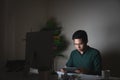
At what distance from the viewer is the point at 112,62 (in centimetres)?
340

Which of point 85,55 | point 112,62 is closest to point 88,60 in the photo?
point 85,55

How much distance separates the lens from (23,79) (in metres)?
2.17

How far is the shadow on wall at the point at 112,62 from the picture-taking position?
11.0ft

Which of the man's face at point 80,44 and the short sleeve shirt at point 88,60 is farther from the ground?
the man's face at point 80,44

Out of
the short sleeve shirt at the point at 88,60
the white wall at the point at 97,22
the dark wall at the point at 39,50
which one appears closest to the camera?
the dark wall at the point at 39,50

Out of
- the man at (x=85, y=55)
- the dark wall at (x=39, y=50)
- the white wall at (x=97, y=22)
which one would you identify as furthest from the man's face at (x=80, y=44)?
the dark wall at (x=39, y=50)

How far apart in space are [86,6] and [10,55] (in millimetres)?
1448

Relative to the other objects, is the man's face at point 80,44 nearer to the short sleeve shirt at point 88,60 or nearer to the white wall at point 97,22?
the short sleeve shirt at point 88,60

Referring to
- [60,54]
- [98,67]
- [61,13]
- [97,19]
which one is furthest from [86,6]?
[98,67]

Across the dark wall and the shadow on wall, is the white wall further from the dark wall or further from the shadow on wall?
the dark wall

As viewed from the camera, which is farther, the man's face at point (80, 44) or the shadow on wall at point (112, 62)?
the shadow on wall at point (112, 62)

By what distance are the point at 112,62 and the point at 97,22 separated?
0.65m

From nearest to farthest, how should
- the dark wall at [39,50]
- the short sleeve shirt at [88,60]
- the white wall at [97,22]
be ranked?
the dark wall at [39,50] < the short sleeve shirt at [88,60] < the white wall at [97,22]

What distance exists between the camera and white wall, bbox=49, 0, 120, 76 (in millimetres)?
3336
